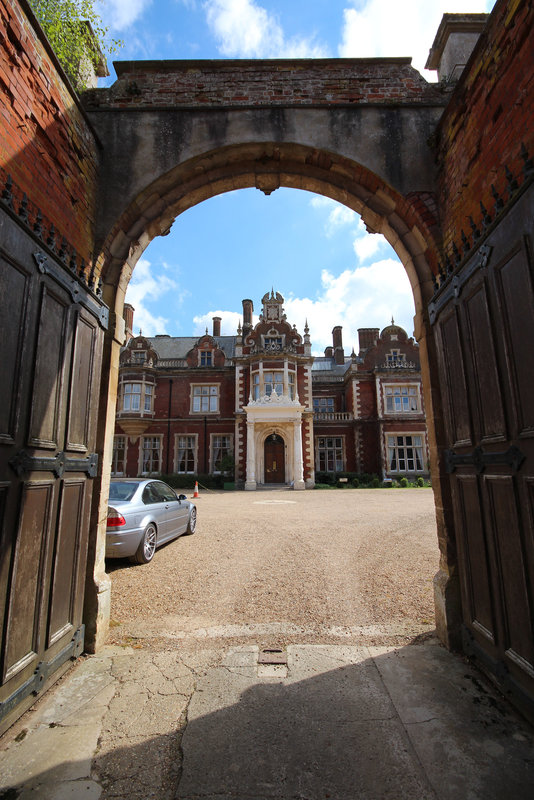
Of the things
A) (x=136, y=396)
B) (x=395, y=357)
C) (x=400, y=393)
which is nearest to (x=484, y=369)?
(x=400, y=393)

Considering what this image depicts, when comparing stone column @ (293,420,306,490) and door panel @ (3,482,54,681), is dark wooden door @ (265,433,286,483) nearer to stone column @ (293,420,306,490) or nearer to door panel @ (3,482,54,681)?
stone column @ (293,420,306,490)

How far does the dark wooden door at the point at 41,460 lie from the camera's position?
237cm

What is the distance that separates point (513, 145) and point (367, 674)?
4048 mm

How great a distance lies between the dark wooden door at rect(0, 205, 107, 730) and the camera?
2371 mm

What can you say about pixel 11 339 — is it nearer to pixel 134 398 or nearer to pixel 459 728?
pixel 459 728

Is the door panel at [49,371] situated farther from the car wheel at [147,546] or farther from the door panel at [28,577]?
the car wheel at [147,546]

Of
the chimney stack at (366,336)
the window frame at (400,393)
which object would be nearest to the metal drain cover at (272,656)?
the window frame at (400,393)

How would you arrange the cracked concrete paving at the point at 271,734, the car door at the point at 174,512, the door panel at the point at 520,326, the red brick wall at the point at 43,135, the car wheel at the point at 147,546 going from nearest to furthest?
the cracked concrete paving at the point at 271,734 → the door panel at the point at 520,326 → the red brick wall at the point at 43,135 → the car wheel at the point at 147,546 → the car door at the point at 174,512

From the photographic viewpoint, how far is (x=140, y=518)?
6.27 m

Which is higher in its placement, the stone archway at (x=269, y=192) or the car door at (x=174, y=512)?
the stone archway at (x=269, y=192)

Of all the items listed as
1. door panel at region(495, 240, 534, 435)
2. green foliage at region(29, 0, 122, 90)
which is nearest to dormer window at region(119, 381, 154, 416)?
green foliage at region(29, 0, 122, 90)

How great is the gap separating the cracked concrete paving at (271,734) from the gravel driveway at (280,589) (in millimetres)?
589

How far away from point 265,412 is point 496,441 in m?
22.4

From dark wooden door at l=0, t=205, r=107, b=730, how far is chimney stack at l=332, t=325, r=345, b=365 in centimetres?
3328
